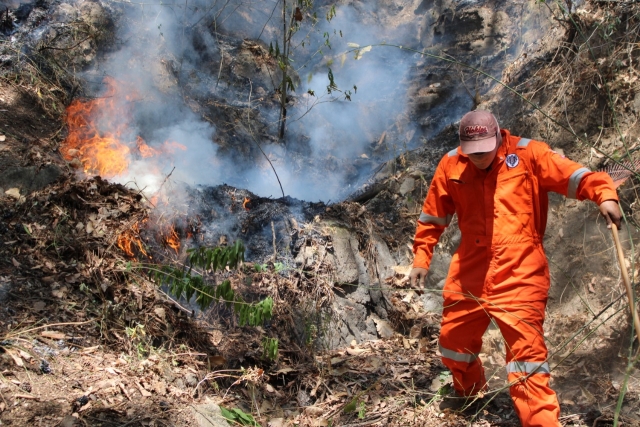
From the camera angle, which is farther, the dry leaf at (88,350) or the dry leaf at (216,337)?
the dry leaf at (216,337)

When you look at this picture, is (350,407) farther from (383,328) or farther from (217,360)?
(383,328)

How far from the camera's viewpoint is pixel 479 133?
11.7 feet

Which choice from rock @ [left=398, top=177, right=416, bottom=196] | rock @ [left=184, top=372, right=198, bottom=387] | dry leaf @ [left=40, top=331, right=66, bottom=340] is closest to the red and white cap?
rock @ [left=184, top=372, right=198, bottom=387]

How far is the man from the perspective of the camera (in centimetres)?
336

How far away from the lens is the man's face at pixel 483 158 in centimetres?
358

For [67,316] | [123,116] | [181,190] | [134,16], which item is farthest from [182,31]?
[67,316]

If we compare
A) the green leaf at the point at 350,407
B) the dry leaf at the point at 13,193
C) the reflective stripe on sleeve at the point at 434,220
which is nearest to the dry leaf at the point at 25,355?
the dry leaf at the point at 13,193

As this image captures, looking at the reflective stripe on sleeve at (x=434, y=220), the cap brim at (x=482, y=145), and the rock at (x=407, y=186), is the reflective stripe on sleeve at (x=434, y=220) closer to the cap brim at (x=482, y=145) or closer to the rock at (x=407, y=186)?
the cap brim at (x=482, y=145)

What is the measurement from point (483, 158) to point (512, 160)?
0.20 metres

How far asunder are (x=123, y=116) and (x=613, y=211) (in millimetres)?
6435

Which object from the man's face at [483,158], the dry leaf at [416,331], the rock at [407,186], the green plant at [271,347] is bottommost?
the dry leaf at [416,331]

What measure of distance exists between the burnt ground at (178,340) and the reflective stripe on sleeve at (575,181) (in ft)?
1.94

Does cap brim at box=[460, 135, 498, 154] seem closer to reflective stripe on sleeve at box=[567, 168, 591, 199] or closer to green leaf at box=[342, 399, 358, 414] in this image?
reflective stripe on sleeve at box=[567, 168, 591, 199]

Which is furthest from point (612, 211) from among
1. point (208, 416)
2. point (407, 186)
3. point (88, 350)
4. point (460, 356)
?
point (407, 186)
